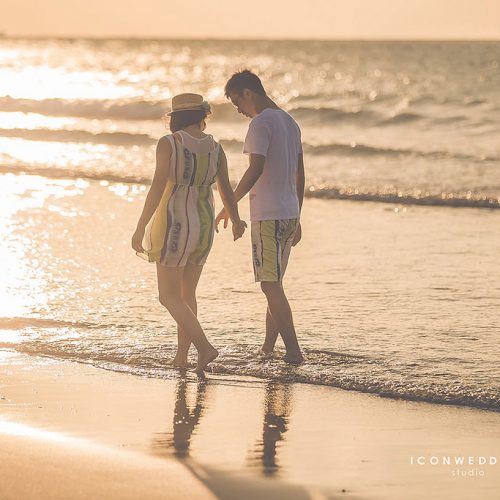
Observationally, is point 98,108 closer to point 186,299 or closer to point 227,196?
point 186,299

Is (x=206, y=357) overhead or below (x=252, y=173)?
below

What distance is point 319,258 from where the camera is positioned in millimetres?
10680

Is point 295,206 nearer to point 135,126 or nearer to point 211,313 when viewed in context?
point 211,313

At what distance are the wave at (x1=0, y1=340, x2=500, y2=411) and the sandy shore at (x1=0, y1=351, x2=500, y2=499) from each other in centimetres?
13

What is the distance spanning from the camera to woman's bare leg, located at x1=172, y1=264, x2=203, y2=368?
6.79 metres

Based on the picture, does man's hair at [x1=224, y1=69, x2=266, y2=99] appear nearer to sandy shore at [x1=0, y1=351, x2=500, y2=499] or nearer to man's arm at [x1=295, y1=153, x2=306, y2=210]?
man's arm at [x1=295, y1=153, x2=306, y2=210]

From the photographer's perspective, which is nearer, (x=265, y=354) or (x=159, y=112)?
(x=265, y=354)

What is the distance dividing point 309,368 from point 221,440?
1610 millimetres

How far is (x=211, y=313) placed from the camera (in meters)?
8.42

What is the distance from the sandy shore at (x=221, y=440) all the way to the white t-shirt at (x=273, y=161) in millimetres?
1035

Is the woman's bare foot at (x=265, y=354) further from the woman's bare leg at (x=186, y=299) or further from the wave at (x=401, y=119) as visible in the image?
the wave at (x=401, y=119)

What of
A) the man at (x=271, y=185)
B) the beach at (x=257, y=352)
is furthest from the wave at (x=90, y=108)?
the man at (x=271, y=185)

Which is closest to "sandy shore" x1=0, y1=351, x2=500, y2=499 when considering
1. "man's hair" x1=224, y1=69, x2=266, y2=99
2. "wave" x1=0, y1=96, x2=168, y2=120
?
"man's hair" x1=224, y1=69, x2=266, y2=99

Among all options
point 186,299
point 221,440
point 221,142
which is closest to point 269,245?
point 186,299
